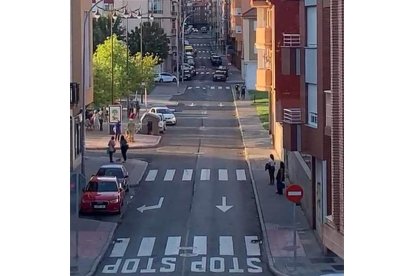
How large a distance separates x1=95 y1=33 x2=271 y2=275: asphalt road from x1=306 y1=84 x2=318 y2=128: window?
11.9 ft

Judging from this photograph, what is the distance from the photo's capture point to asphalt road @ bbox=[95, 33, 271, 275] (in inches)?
1049

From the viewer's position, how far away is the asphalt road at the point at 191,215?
2664cm

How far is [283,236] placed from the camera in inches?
1171

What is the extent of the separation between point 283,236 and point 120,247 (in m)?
4.60

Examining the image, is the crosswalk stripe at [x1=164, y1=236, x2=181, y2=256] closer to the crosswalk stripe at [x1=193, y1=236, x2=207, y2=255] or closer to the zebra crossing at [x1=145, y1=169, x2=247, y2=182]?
the crosswalk stripe at [x1=193, y1=236, x2=207, y2=255]

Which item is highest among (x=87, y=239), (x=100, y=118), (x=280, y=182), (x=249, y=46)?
(x=249, y=46)

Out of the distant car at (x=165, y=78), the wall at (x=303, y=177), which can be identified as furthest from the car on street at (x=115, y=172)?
the distant car at (x=165, y=78)

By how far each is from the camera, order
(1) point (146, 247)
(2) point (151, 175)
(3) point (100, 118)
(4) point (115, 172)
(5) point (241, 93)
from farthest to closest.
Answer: (5) point (241, 93)
(3) point (100, 118)
(2) point (151, 175)
(4) point (115, 172)
(1) point (146, 247)

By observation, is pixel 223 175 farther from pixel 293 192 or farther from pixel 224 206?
pixel 293 192

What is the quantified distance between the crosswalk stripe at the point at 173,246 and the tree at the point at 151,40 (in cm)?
6660

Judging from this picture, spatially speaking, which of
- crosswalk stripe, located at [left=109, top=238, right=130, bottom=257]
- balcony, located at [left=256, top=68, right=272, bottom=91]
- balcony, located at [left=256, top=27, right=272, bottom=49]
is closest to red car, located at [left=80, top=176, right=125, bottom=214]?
crosswalk stripe, located at [left=109, top=238, right=130, bottom=257]

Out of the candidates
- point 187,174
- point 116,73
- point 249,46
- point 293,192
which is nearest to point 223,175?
point 187,174
